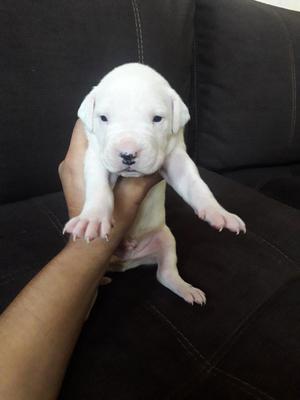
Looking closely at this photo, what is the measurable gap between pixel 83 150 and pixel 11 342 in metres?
0.51

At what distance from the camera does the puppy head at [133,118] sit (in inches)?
29.9

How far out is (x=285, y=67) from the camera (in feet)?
5.55

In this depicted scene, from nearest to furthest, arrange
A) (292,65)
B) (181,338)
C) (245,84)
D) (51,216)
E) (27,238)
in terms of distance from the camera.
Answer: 1. (181,338)
2. (27,238)
3. (51,216)
4. (245,84)
5. (292,65)

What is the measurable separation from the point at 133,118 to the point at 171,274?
1.21 ft

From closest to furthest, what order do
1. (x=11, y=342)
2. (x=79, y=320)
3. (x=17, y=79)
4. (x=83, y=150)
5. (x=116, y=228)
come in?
1. (x=11, y=342)
2. (x=79, y=320)
3. (x=116, y=228)
4. (x=83, y=150)
5. (x=17, y=79)

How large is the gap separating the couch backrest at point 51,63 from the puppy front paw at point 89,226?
50 cm

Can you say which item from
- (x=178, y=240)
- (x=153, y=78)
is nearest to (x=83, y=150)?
(x=153, y=78)

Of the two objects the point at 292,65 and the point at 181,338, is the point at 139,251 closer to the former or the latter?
the point at 181,338

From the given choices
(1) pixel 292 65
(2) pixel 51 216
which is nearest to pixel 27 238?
(2) pixel 51 216

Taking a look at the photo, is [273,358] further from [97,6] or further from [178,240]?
[97,6]

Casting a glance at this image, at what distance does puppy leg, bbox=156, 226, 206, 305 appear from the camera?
33.4 inches

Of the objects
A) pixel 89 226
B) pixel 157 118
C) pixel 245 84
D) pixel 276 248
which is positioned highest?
pixel 157 118

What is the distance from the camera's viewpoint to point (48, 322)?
0.62 m

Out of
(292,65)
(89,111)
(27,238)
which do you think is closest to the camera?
(89,111)
